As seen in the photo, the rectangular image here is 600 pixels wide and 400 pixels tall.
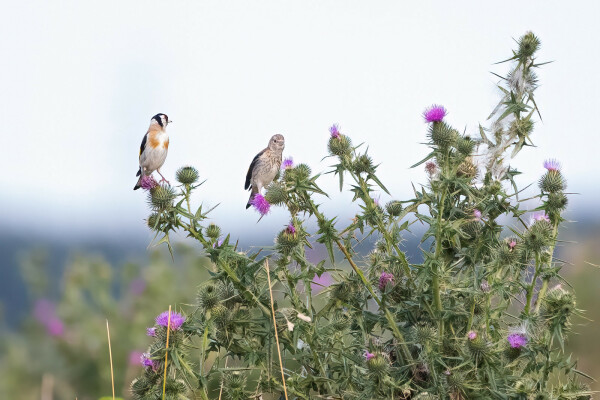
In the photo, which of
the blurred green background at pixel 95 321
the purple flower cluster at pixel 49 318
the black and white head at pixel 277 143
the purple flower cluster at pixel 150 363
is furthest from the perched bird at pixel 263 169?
the purple flower cluster at pixel 49 318

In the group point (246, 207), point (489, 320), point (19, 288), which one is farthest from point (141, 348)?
point (489, 320)

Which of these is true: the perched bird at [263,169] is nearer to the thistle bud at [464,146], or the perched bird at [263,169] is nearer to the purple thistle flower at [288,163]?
the purple thistle flower at [288,163]

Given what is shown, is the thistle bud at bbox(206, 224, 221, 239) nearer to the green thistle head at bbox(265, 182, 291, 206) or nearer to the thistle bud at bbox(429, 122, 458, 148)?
the green thistle head at bbox(265, 182, 291, 206)

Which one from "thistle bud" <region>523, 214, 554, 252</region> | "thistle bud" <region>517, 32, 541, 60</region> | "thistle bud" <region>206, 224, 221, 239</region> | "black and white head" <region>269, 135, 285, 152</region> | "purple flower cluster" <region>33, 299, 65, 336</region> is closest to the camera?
"thistle bud" <region>206, 224, 221, 239</region>

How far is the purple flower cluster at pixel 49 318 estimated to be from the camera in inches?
261

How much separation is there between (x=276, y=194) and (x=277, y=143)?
1676mm

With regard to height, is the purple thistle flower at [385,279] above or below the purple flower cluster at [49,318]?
below

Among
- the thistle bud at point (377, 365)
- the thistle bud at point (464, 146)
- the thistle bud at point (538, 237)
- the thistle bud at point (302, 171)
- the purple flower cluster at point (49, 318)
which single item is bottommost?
the thistle bud at point (377, 365)

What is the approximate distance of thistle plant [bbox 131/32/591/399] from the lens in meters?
3.15

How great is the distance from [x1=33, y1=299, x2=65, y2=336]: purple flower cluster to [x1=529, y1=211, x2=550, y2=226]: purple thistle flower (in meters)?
4.33

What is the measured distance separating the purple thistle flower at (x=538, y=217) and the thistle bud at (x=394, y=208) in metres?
0.58

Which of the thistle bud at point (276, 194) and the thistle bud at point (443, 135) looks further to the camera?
the thistle bud at point (443, 135)

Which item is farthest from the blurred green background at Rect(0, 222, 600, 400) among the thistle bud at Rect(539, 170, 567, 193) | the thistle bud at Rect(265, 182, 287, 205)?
the thistle bud at Rect(265, 182, 287, 205)

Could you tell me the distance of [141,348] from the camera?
631 centimetres
